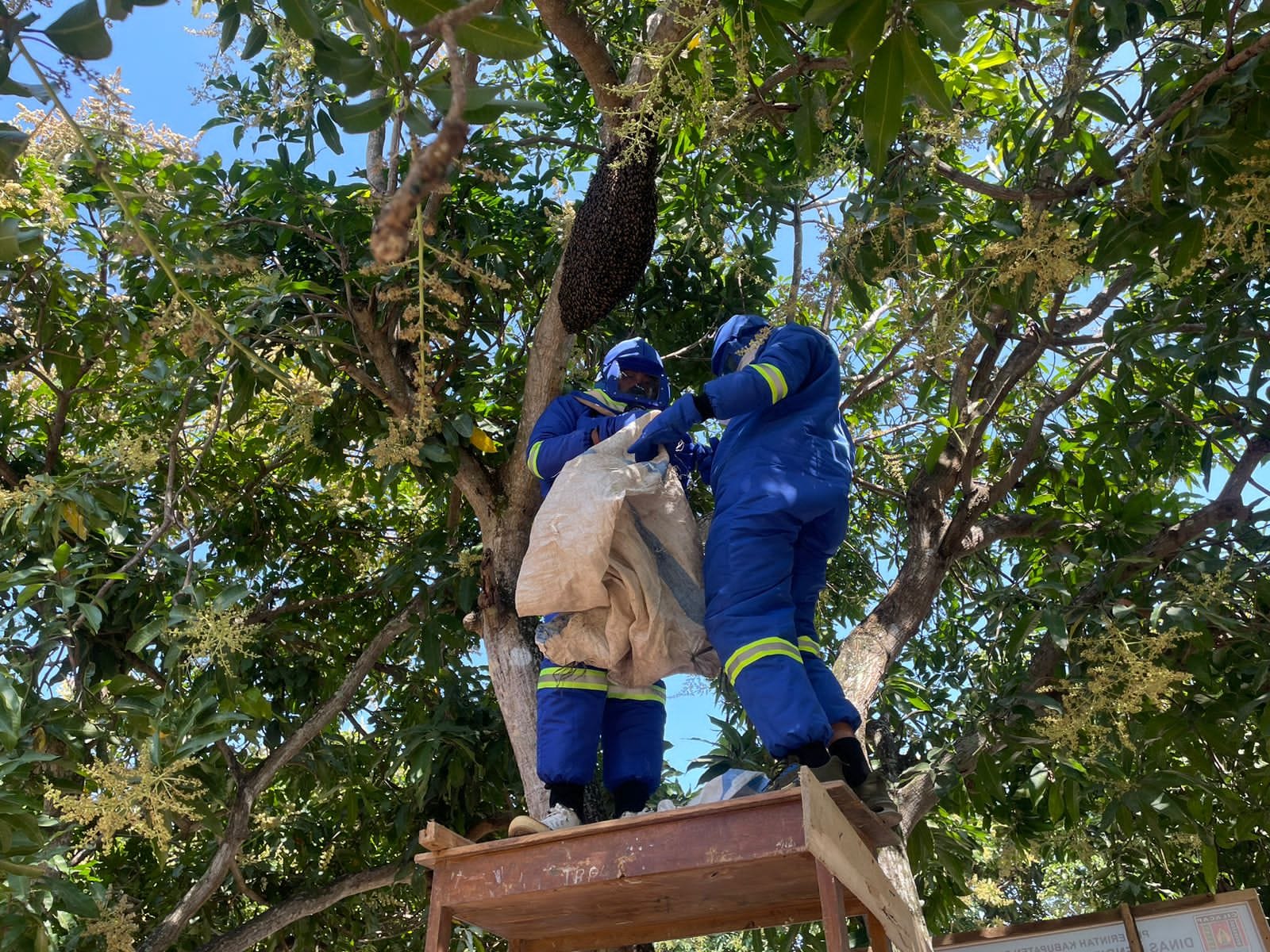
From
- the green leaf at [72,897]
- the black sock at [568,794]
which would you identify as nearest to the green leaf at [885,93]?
the black sock at [568,794]

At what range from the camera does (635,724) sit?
3.04 meters

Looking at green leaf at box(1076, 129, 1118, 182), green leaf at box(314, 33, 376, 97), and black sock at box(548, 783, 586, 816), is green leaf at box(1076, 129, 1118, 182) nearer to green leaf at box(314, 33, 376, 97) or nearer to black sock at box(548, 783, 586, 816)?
green leaf at box(314, 33, 376, 97)

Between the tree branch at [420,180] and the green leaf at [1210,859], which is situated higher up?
the green leaf at [1210,859]

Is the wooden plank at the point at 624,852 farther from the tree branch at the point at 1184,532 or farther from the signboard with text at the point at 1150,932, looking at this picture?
the tree branch at the point at 1184,532

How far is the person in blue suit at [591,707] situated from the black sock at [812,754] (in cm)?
56

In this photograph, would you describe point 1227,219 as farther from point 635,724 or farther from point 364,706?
point 364,706

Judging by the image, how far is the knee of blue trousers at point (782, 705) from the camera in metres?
2.50

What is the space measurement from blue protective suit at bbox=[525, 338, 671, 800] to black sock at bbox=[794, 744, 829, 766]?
57 centimetres

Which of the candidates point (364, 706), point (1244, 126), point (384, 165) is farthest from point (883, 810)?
point (364, 706)

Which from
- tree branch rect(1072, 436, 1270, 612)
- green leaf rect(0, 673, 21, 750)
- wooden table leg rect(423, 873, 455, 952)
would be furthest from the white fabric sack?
tree branch rect(1072, 436, 1270, 612)

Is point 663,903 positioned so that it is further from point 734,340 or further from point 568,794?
point 734,340

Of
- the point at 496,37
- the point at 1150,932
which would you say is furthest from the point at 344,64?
the point at 1150,932

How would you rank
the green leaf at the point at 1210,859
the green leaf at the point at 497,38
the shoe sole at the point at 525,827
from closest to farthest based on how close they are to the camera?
the green leaf at the point at 497,38 → the shoe sole at the point at 525,827 → the green leaf at the point at 1210,859

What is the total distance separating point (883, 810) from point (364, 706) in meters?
3.23
